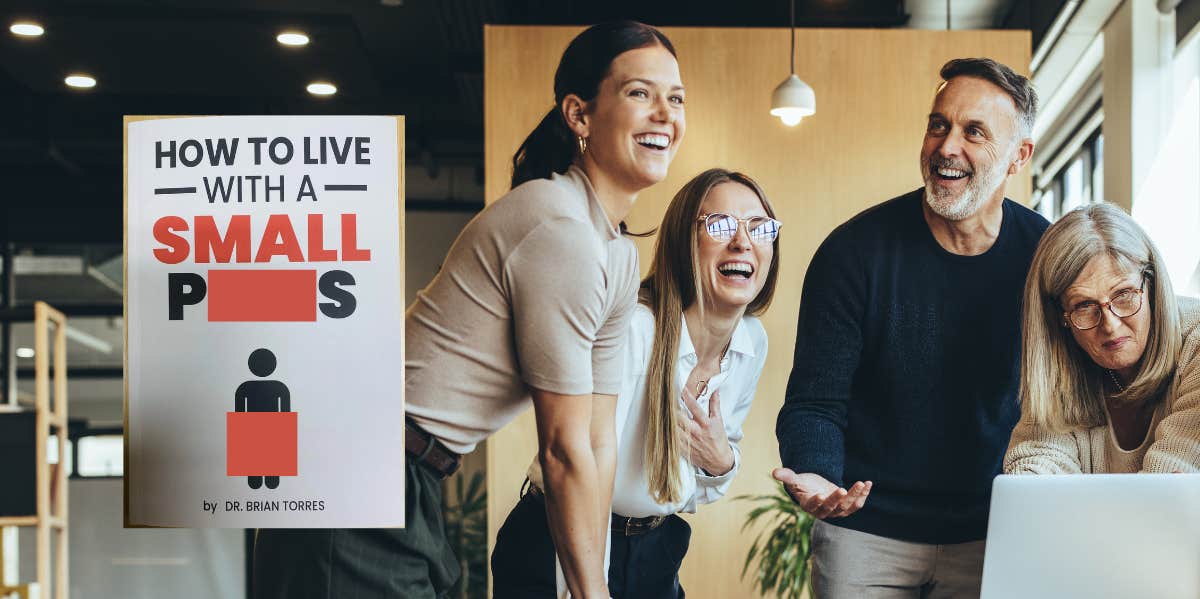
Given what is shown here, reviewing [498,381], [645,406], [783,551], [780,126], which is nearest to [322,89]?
[780,126]

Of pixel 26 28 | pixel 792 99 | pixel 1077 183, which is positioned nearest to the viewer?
pixel 792 99

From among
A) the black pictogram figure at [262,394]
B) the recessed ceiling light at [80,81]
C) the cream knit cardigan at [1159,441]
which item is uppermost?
the recessed ceiling light at [80,81]

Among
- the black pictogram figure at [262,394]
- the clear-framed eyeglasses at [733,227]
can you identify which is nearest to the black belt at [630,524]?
the clear-framed eyeglasses at [733,227]

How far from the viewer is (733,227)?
295 centimetres

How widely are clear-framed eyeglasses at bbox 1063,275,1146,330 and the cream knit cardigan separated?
0.10 meters

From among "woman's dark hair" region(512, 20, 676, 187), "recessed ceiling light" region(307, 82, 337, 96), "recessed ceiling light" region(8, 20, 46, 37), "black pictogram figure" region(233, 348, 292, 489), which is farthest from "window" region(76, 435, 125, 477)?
"black pictogram figure" region(233, 348, 292, 489)

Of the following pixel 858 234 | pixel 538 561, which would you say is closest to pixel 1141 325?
pixel 858 234

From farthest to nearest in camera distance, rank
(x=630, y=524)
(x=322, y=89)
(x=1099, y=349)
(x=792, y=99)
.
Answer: (x=322, y=89)
(x=792, y=99)
(x=630, y=524)
(x=1099, y=349)

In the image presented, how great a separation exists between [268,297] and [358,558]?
1.55ft

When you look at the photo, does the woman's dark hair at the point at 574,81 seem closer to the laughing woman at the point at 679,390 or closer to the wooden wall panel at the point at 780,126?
the laughing woman at the point at 679,390

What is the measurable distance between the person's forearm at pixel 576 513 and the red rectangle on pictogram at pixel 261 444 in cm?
47

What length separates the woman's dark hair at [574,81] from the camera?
2510 millimetres

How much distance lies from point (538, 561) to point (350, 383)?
0.73m

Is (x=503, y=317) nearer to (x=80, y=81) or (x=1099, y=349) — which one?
(x=1099, y=349)
